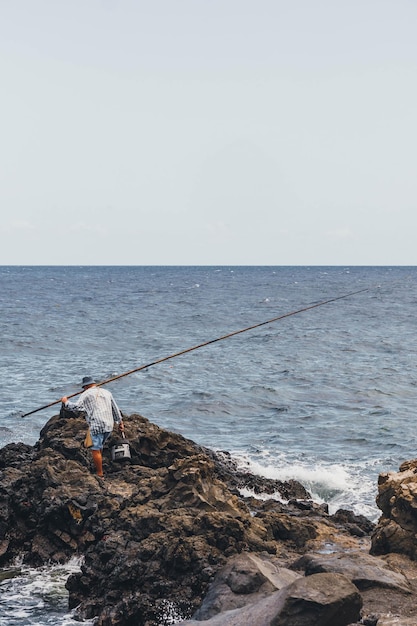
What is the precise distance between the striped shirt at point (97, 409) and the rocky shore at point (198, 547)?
0.64m

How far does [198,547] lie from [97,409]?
Answer: 343cm

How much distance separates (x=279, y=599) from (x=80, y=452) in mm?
5853

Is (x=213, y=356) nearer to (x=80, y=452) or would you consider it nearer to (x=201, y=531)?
(x=80, y=452)

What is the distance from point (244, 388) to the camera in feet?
79.7

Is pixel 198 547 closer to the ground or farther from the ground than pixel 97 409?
closer to the ground

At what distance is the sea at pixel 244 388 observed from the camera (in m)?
14.6

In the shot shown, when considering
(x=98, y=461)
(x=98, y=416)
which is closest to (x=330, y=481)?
(x=98, y=461)

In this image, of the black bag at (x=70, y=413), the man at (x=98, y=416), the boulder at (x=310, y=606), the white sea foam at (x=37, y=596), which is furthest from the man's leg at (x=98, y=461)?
the boulder at (x=310, y=606)

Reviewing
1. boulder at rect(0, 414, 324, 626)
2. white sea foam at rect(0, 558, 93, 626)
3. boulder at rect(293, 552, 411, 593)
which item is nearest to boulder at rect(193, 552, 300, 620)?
boulder at rect(293, 552, 411, 593)

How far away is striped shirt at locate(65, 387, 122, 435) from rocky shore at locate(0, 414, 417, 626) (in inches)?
25.0

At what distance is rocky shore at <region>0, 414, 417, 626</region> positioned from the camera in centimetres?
662

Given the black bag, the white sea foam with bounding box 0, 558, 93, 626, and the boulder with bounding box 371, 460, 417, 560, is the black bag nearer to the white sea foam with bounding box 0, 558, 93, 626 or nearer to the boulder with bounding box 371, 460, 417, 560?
the white sea foam with bounding box 0, 558, 93, 626

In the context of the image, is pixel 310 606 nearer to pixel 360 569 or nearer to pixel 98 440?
pixel 360 569

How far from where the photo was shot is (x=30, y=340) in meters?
35.7
